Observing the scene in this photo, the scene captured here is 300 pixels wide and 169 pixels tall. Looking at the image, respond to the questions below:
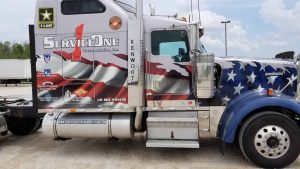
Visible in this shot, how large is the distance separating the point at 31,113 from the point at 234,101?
432 cm

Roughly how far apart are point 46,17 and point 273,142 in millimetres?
4790

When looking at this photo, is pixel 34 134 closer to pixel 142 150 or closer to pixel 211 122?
pixel 142 150

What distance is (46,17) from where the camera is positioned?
281 inches

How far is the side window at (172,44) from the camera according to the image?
22.7ft

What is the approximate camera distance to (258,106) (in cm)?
632

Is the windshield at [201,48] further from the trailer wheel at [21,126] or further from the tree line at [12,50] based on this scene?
the tree line at [12,50]

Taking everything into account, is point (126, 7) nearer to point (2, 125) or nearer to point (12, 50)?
point (2, 125)

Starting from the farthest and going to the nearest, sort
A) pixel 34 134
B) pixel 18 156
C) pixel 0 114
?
pixel 34 134
pixel 0 114
pixel 18 156

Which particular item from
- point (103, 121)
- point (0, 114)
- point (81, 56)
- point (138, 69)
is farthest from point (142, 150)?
point (0, 114)

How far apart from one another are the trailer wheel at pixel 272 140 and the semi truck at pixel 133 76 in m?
0.46

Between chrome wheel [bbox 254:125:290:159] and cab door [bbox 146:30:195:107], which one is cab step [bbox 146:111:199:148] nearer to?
cab door [bbox 146:30:195:107]

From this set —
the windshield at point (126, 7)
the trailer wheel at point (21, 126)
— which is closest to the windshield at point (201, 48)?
the windshield at point (126, 7)

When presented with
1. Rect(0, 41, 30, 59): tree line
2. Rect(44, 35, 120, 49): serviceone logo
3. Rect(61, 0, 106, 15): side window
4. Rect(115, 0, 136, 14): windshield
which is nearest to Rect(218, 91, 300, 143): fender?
Rect(44, 35, 120, 49): serviceone logo

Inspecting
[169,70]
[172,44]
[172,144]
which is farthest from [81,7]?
[172,144]
